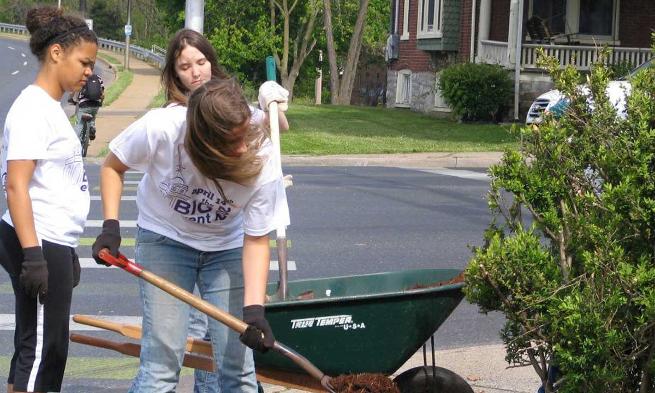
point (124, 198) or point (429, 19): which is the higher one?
point (429, 19)

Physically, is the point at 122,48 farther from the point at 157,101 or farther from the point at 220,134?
the point at 220,134

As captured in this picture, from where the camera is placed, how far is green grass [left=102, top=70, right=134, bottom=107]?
31.9 metres

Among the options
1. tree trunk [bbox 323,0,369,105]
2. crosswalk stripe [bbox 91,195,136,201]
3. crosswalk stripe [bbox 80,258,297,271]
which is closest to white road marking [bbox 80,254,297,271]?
crosswalk stripe [bbox 80,258,297,271]

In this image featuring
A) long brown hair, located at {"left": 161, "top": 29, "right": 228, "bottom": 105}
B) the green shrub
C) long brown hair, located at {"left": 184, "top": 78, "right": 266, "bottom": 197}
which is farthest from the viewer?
the green shrub

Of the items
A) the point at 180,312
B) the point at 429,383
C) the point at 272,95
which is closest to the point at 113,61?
the point at 272,95

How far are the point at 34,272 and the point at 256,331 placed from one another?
0.85 m

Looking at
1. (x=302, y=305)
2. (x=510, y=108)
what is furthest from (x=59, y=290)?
(x=510, y=108)

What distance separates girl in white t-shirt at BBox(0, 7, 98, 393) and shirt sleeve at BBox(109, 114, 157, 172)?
0.23 meters

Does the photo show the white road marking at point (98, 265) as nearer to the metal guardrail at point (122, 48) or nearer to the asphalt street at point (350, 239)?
the asphalt street at point (350, 239)

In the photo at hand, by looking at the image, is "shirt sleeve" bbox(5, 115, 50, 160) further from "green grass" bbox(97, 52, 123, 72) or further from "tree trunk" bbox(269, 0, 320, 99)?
"green grass" bbox(97, 52, 123, 72)

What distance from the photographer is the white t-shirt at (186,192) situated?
14.1 feet

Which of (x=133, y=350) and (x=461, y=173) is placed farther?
(x=461, y=173)

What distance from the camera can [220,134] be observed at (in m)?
4.01

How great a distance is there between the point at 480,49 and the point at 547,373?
23.9m
